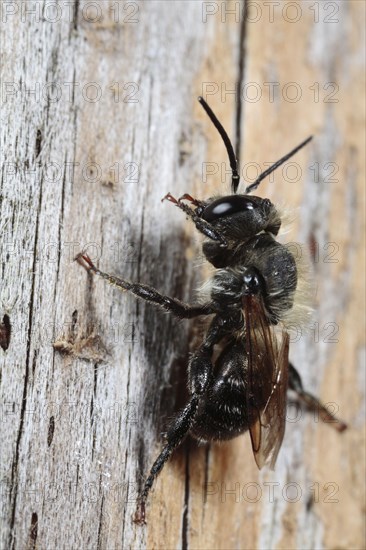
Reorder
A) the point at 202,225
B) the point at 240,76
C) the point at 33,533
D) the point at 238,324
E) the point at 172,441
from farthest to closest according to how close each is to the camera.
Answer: the point at 240,76 < the point at 238,324 < the point at 202,225 < the point at 172,441 < the point at 33,533

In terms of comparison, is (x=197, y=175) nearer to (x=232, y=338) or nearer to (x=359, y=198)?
(x=232, y=338)

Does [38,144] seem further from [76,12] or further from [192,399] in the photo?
[192,399]

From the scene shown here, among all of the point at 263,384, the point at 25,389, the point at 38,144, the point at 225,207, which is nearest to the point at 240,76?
the point at 225,207

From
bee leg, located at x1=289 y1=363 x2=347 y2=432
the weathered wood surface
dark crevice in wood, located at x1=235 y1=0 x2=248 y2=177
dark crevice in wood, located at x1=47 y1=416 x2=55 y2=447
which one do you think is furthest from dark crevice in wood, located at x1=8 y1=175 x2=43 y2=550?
bee leg, located at x1=289 y1=363 x2=347 y2=432

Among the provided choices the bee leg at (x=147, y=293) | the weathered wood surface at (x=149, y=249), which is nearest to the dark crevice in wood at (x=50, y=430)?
the weathered wood surface at (x=149, y=249)

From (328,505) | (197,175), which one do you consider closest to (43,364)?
(197,175)

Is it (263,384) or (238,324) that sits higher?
(238,324)

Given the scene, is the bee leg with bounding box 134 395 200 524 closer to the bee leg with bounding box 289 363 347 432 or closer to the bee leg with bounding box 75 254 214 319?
the bee leg with bounding box 75 254 214 319
